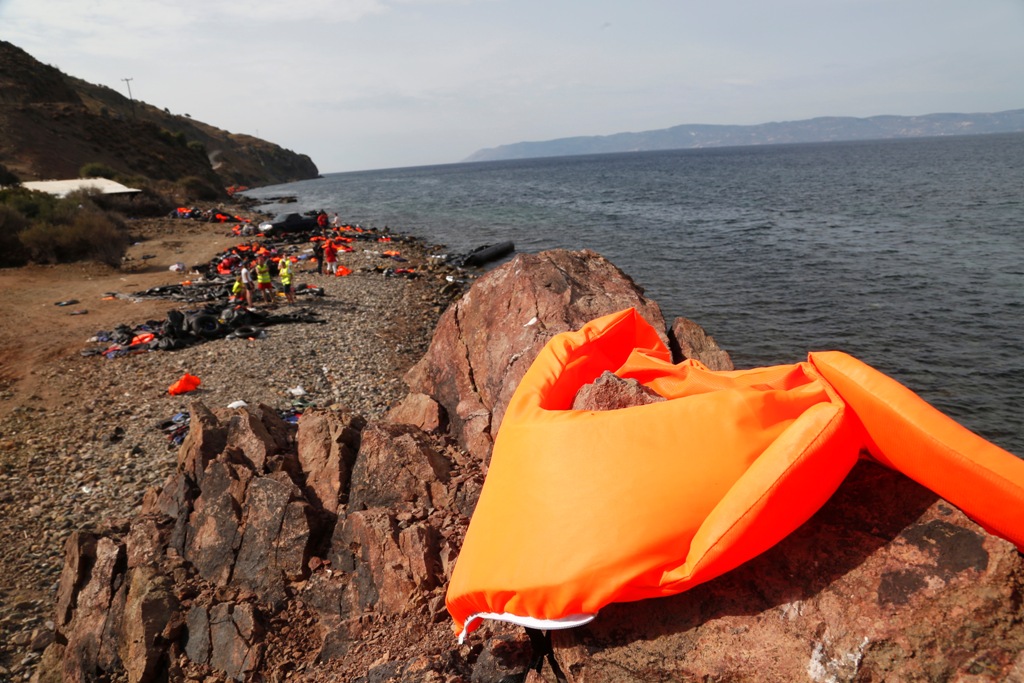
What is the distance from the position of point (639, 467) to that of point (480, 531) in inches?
51.7

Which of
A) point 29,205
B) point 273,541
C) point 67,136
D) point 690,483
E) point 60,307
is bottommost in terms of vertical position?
point 273,541

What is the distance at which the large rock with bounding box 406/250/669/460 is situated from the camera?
834cm

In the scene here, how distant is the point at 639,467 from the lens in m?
3.58

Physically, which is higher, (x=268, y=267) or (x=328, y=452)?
(x=268, y=267)

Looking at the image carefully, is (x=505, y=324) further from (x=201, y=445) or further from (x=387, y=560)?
(x=201, y=445)

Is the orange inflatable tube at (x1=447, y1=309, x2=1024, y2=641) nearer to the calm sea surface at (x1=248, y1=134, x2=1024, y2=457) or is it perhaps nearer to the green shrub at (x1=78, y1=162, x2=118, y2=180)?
the calm sea surface at (x1=248, y1=134, x2=1024, y2=457)

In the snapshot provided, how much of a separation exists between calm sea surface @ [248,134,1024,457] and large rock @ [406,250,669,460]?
9273 millimetres

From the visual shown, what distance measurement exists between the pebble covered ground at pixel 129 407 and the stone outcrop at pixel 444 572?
1219 mm

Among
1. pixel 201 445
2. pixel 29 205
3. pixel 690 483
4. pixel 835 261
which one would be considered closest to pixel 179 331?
pixel 201 445

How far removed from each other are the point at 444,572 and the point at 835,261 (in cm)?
2962

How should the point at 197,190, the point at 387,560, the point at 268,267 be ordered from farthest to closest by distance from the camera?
the point at 197,190 → the point at 268,267 → the point at 387,560

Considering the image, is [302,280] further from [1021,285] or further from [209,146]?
[209,146]

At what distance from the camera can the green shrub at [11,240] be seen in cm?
2416

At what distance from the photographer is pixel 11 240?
2450 cm
